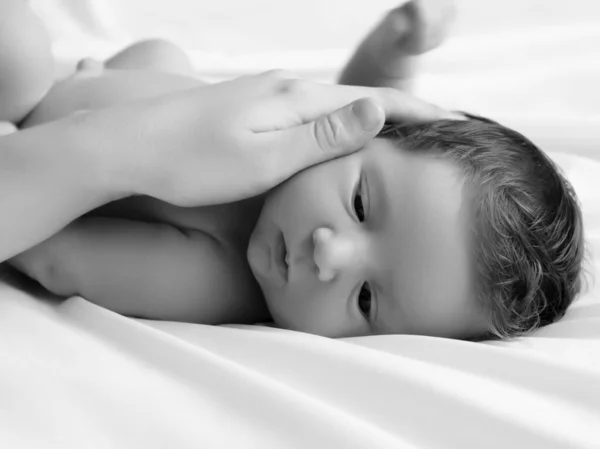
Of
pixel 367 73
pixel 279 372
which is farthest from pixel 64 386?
pixel 367 73

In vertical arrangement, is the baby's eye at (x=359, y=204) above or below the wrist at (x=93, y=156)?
below

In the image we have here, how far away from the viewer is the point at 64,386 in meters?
0.77

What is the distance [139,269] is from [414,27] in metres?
0.65

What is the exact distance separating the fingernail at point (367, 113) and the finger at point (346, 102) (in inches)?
3.3

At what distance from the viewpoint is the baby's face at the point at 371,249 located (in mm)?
1022

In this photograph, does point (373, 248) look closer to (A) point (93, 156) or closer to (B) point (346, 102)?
(B) point (346, 102)

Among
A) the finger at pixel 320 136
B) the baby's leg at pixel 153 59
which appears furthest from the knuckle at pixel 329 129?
the baby's leg at pixel 153 59

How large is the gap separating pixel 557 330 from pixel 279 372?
0.46 meters

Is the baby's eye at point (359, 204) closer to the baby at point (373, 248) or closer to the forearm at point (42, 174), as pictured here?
the baby at point (373, 248)

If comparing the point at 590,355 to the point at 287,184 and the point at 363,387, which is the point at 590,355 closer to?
the point at 363,387

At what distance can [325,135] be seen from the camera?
1.05 m

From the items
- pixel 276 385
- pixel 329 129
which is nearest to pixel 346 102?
pixel 329 129

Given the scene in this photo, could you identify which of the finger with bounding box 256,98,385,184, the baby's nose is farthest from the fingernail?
the baby's nose

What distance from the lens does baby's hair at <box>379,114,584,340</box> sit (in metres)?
1.04
